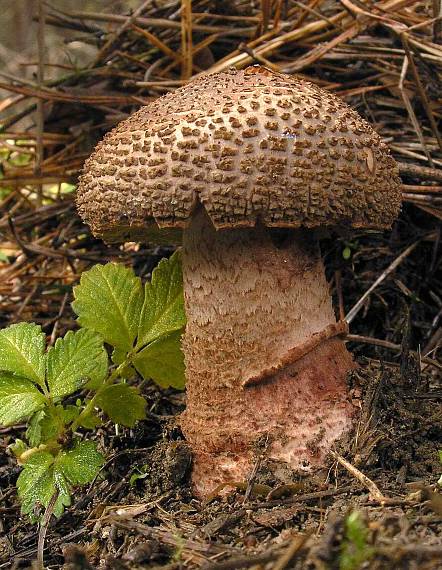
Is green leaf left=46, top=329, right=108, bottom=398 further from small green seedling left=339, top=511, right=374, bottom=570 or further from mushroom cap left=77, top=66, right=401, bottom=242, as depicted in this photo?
small green seedling left=339, top=511, right=374, bottom=570

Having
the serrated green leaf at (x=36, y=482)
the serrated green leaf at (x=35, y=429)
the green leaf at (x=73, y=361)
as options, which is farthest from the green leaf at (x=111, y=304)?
the serrated green leaf at (x=36, y=482)

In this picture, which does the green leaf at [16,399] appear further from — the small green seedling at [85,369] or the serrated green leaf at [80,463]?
the serrated green leaf at [80,463]

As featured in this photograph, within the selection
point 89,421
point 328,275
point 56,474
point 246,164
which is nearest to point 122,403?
point 89,421

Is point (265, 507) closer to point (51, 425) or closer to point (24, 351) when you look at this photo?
point (51, 425)

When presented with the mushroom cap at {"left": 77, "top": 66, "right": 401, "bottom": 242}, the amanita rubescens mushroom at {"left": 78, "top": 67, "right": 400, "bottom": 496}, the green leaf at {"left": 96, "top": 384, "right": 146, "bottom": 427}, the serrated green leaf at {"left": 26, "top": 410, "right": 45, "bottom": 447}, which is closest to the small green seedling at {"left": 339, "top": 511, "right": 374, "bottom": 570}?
the amanita rubescens mushroom at {"left": 78, "top": 67, "right": 400, "bottom": 496}

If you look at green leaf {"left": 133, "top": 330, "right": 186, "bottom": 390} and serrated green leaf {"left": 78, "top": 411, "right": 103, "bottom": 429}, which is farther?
green leaf {"left": 133, "top": 330, "right": 186, "bottom": 390}

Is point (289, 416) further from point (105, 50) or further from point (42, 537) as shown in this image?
point (105, 50)

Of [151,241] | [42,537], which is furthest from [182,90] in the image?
[42,537]
